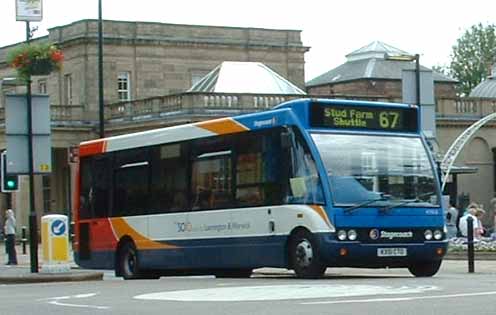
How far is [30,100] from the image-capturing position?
90.5ft

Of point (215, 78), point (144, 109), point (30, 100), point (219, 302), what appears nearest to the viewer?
point (219, 302)

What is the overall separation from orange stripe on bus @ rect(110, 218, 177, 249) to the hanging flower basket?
3539 millimetres

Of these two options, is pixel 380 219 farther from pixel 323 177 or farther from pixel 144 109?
pixel 144 109

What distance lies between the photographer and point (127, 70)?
2677 inches

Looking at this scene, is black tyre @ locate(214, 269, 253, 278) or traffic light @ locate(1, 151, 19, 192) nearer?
black tyre @ locate(214, 269, 253, 278)

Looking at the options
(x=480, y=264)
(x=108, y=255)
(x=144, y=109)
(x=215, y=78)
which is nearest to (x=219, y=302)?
(x=108, y=255)

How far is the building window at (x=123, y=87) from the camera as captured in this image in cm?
6794

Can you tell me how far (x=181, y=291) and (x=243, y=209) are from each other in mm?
4265

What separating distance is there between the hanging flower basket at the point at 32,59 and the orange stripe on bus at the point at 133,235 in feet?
11.6

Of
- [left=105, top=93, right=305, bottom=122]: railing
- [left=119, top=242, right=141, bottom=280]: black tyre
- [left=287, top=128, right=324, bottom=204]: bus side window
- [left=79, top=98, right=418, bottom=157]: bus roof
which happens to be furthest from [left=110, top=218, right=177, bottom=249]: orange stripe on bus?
[left=105, top=93, right=305, bottom=122]: railing

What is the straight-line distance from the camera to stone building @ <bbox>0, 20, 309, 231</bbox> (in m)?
63.6

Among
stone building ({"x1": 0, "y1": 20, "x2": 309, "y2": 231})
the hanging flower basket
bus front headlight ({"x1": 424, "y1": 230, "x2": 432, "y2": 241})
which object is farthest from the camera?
stone building ({"x1": 0, "y1": 20, "x2": 309, "y2": 231})

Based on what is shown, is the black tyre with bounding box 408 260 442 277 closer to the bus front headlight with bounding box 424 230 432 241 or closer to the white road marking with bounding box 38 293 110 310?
the bus front headlight with bounding box 424 230 432 241

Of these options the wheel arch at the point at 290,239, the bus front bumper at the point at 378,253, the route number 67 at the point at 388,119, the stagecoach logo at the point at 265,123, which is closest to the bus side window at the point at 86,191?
the stagecoach logo at the point at 265,123
